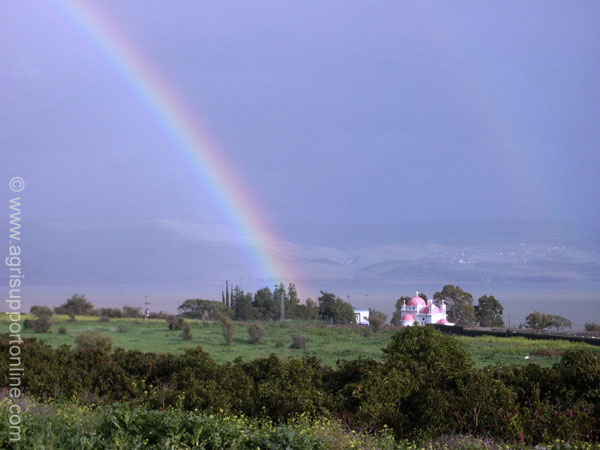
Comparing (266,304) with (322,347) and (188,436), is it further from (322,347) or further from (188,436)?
(188,436)

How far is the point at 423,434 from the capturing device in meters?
7.84

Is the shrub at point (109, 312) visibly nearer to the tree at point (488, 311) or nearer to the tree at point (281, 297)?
the tree at point (281, 297)

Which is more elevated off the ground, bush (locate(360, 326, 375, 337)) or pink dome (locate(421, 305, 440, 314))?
pink dome (locate(421, 305, 440, 314))

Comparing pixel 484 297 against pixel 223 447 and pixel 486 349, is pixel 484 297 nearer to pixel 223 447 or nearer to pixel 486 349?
pixel 486 349

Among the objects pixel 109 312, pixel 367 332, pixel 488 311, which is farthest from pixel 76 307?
pixel 488 311

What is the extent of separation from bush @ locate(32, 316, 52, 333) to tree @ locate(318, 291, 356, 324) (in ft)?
143

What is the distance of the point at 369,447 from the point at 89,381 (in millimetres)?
7030

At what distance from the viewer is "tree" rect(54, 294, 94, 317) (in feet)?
214

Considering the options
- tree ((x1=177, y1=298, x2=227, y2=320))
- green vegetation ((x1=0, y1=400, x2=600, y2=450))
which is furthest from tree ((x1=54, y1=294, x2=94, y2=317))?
green vegetation ((x1=0, y1=400, x2=600, y2=450))

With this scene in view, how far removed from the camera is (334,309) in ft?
258

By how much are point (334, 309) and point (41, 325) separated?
45826 mm

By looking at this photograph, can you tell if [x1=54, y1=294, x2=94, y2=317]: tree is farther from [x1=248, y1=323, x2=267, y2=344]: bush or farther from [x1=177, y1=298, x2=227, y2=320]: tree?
[x1=248, y1=323, x2=267, y2=344]: bush

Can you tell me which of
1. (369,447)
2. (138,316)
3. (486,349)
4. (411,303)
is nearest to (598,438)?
(369,447)

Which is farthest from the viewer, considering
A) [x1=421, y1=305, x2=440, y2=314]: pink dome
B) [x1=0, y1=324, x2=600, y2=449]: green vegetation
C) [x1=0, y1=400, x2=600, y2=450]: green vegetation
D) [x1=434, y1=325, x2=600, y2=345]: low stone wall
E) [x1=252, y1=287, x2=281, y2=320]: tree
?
[x1=252, y1=287, x2=281, y2=320]: tree
